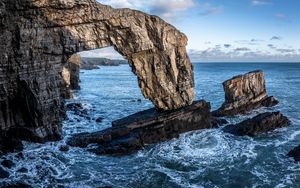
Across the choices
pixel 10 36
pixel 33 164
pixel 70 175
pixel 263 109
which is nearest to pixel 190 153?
pixel 70 175

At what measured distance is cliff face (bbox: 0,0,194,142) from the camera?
26875 mm

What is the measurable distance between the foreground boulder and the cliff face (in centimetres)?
142

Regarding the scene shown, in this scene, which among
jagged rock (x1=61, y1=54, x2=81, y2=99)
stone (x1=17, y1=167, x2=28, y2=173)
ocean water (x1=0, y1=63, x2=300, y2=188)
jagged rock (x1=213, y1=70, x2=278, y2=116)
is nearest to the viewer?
ocean water (x1=0, y1=63, x2=300, y2=188)

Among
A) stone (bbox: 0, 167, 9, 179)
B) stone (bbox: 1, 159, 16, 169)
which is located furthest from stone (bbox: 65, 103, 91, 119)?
stone (bbox: 0, 167, 9, 179)

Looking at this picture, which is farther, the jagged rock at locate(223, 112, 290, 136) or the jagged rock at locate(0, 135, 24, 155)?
the jagged rock at locate(223, 112, 290, 136)

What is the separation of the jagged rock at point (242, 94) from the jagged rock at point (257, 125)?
20.3 ft

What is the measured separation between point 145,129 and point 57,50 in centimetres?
986

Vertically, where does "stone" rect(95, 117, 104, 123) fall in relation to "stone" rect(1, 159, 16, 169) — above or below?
above

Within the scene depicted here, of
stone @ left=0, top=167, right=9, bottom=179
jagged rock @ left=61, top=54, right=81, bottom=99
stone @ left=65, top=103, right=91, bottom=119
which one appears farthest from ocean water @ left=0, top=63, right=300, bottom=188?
jagged rock @ left=61, top=54, right=81, bottom=99

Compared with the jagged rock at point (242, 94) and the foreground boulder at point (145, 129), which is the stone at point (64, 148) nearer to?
the foreground boulder at point (145, 129)

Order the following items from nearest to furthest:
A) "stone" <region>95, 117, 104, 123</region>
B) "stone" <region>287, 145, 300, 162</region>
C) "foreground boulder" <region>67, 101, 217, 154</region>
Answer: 1. "stone" <region>287, 145, 300, 162</region>
2. "foreground boulder" <region>67, 101, 217, 154</region>
3. "stone" <region>95, 117, 104, 123</region>

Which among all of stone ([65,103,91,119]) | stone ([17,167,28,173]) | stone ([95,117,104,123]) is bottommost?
stone ([17,167,28,173])

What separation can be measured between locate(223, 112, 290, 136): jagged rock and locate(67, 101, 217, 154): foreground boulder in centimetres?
256

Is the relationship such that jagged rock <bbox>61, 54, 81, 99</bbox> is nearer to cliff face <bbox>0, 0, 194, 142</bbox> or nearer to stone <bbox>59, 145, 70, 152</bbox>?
cliff face <bbox>0, 0, 194, 142</bbox>
